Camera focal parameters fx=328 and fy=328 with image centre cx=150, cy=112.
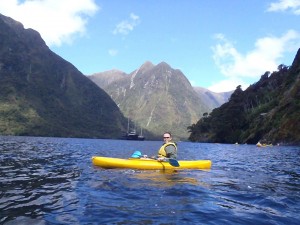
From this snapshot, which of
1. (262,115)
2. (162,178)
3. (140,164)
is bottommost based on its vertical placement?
(162,178)

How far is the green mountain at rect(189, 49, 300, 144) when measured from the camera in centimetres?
9438

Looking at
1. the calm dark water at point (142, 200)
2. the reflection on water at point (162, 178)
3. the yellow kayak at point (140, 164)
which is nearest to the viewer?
the calm dark water at point (142, 200)

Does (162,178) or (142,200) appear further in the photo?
(162,178)

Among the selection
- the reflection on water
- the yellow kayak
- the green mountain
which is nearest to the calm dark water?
the reflection on water

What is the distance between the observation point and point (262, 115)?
121m

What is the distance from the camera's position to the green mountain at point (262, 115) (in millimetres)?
94375

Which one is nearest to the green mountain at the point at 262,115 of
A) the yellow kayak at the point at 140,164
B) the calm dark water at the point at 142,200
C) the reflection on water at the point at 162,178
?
the yellow kayak at the point at 140,164

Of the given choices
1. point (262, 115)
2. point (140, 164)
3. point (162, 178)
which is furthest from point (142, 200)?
point (262, 115)

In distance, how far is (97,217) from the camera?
32.2 ft

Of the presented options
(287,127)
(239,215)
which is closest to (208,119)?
(287,127)

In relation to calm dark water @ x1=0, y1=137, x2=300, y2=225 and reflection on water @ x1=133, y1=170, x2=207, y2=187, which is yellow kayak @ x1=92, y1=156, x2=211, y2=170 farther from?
calm dark water @ x1=0, y1=137, x2=300, y2=225

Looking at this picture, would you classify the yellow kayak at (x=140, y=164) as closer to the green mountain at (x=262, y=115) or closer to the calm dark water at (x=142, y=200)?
the calm dark water at (x=142, y=200)

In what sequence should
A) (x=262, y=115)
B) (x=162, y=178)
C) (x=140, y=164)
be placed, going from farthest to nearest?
1. (x=262, y=115)
2. (x=140, y=164)
3. (x=162, y=178)

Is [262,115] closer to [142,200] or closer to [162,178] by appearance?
[162,178]
